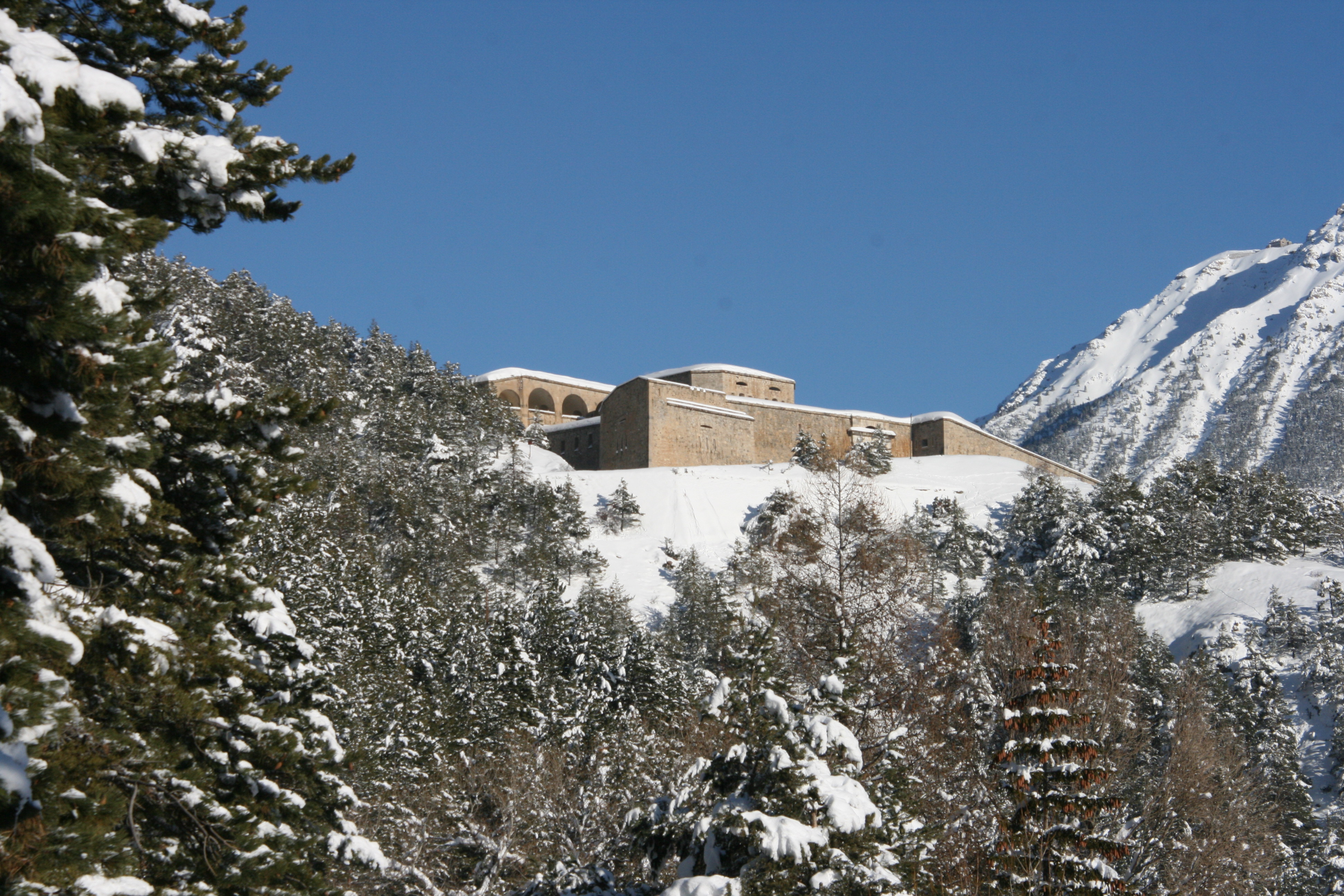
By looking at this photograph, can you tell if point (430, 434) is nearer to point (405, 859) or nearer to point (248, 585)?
point (405, 859)

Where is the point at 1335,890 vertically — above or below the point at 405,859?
below

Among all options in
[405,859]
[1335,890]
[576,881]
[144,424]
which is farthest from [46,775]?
[1335,890]

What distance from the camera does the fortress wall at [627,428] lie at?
213 feet

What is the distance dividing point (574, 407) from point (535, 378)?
3.97 metres

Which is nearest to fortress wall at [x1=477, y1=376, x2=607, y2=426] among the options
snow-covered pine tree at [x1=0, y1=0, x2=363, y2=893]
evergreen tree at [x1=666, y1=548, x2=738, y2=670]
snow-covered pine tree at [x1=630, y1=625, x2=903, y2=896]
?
evergreen tree at [x1=666, y1=548, x2=738, y2=670]

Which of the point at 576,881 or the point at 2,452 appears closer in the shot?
the point at 2,452

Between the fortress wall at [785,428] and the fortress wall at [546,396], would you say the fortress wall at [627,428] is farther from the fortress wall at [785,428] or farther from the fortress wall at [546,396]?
the fortress wall at [546,396]

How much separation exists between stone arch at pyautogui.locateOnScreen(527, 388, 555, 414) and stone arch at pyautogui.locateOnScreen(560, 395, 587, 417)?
986 mm

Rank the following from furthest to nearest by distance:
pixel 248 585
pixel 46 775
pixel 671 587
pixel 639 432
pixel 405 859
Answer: pixel 639 432 → pixel 671 587 → pixel 405 859 → pixel 248 585 → pixel 46 775

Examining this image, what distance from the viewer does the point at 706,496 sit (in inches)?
2356

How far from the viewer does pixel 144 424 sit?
A: 6.89 metres

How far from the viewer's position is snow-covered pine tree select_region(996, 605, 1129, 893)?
12547 millimetres

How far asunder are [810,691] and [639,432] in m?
54.9

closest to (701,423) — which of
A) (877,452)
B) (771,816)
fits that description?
(877,452)
